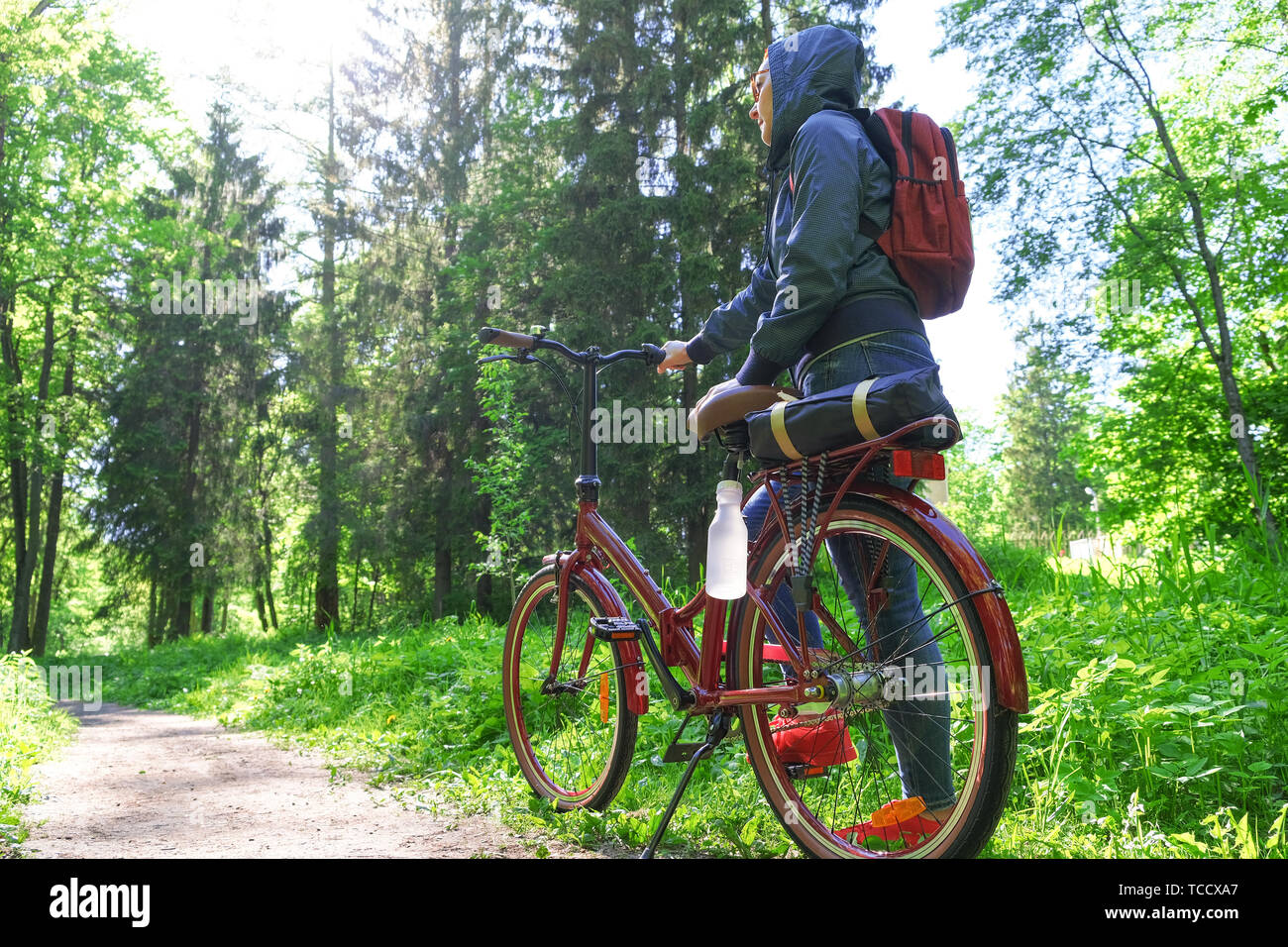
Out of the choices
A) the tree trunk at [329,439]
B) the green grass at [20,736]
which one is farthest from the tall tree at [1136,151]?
the green grass at [20,736]

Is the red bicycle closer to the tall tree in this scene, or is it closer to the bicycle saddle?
the bicycle saddle

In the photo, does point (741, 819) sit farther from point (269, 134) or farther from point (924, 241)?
point (269, 134)

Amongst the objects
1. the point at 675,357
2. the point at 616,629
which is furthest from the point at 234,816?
the point at 675,357

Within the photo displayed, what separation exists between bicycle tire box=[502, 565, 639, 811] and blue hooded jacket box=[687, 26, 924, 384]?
3.97 ft

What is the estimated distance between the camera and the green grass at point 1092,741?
96.0 inches

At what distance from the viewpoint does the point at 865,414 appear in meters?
2.00

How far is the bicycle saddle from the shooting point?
2471 mm

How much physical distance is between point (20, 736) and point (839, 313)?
588 cm

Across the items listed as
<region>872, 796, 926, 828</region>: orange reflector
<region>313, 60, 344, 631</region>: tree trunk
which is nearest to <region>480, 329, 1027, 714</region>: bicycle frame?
<region>872, 796, 926, 828</region>: orange reflector

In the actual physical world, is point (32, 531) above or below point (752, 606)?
above

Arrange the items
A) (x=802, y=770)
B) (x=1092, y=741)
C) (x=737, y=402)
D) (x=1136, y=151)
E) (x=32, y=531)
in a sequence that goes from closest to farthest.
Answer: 1. (x=802, y=770)
2. (x=737, y=402)
3. (x=1092, y=741)
4. (x=1136, y=151)
5. (x=32, y=531)
